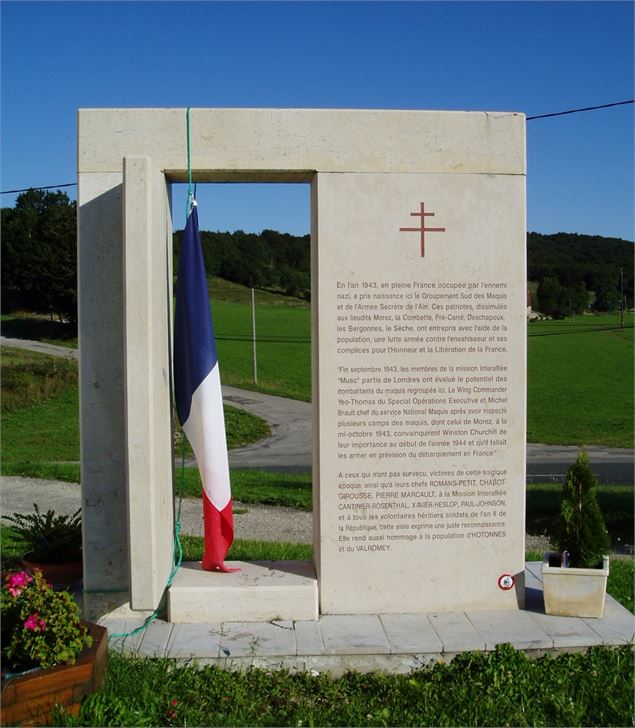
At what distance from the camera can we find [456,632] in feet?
19.9

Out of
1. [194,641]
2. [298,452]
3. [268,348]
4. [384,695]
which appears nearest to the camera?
[384,695]

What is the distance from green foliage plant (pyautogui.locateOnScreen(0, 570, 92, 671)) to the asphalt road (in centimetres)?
1617

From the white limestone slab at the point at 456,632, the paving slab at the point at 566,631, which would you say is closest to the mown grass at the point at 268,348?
the white limestone slab at the point at 456,632

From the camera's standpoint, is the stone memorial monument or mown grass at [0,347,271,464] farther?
mown grass at [0,347,271,464]

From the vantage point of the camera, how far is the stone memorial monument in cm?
629

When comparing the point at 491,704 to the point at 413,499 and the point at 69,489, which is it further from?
the point at 69,489

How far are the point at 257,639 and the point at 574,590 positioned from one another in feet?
7.90

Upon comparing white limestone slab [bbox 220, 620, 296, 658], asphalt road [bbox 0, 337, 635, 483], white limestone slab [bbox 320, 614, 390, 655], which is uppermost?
white limestone slab [bbox 320, 614, 390, 655]

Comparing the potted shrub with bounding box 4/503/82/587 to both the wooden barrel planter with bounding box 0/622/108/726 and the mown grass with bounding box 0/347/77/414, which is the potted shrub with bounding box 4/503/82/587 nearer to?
the wooden barrel planter with bounding box 0/622/108/726

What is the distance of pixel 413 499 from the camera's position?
6.44m

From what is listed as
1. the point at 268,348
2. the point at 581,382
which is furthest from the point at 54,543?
the point at 581,382

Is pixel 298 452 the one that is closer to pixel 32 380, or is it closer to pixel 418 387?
pixel 32 380

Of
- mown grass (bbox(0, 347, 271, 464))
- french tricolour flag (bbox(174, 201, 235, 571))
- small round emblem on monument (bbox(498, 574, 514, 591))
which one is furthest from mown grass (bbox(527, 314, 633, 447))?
french tricolour flag (bbox(174, 201, 235, 571))

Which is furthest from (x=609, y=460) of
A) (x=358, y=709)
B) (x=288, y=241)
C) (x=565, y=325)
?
(x=565, y=325)
